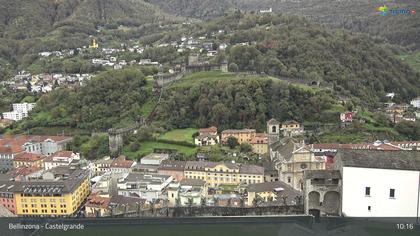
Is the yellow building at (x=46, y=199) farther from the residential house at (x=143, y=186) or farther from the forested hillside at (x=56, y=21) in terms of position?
the forested hillside at (x=56, y=21)

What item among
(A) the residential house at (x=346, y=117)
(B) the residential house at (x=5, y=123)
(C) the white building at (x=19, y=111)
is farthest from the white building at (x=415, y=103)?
(B) the residential house at (x=5, y=123)

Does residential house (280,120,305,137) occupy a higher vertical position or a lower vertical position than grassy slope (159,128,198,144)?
higher

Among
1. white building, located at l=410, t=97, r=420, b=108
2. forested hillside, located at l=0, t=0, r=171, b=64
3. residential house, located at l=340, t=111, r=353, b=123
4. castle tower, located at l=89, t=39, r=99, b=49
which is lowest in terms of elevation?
white building, located at l=410, t=97, r=420, b=108

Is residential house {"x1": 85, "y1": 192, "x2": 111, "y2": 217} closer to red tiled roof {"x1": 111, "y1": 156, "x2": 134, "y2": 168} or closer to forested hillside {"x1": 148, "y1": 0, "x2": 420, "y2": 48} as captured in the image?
red tiled roof {"x1": 111, "y1": 156, "x2": 134, "y2": 168}

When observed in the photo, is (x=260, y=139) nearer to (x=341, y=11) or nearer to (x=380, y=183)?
(x=380, y=183)

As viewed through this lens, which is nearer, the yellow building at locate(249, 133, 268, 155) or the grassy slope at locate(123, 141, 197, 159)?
the yellow building at locate(249, 133, 268, 155)

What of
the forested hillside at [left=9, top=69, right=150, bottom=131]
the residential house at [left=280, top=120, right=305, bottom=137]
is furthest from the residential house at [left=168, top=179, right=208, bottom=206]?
the forested hillside at [left=9, top=69, right=150, bottom=131]

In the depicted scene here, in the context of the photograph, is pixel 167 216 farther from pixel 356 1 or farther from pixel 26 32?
pixel 356 1

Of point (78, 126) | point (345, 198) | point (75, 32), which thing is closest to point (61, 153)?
point (78, 126)
